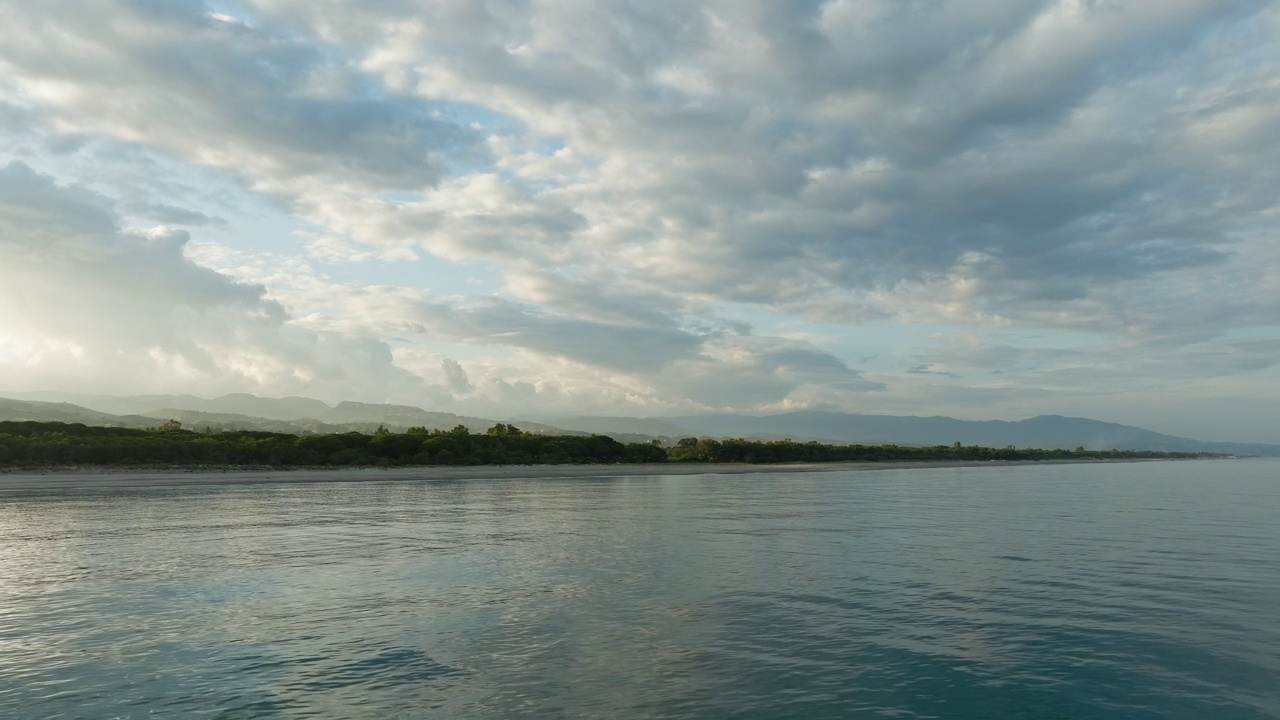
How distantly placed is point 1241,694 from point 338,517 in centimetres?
4404

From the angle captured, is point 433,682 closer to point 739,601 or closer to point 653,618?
point 653,618

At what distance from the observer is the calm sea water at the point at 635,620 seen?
1442cm

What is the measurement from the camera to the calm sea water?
14422 mm

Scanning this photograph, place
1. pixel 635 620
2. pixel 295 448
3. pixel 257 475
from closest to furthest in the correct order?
1. pixel 635 620
2. pixel 257 475
3. pixel 295 448

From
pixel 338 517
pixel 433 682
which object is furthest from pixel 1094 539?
pixel 338 517

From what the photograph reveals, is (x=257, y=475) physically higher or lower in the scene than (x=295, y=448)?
lower

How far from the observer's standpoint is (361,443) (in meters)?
123

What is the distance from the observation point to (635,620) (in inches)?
800

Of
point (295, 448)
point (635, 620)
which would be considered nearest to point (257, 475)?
point (295, 448)

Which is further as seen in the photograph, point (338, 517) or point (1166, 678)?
point (338, 517)

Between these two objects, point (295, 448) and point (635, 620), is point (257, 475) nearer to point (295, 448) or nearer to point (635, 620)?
point (295, 448)

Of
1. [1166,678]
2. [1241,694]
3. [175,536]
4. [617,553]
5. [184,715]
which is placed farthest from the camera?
[175,536]

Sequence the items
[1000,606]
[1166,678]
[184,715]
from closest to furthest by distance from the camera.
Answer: [184,715] < [1166,678] < [1000,606]

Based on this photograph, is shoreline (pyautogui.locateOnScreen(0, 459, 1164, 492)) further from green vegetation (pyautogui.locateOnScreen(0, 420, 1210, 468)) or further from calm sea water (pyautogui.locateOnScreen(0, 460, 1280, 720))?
calm sea water (pyautogui.locateOnScreen(0, 460, 1280, 720))
